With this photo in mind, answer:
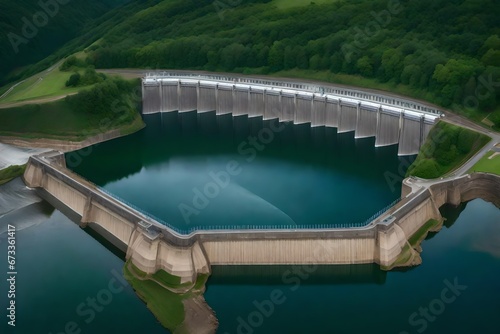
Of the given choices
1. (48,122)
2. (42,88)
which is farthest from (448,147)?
(42,88)

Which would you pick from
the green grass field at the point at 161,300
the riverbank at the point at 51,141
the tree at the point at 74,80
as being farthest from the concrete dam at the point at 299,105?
the green grass field at the point at 161,300


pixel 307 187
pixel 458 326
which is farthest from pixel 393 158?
pixel 458 326

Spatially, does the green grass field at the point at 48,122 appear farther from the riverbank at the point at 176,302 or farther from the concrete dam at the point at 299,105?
the riverbank at the point at 176,302

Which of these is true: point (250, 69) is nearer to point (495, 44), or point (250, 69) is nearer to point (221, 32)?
point (221, 32)

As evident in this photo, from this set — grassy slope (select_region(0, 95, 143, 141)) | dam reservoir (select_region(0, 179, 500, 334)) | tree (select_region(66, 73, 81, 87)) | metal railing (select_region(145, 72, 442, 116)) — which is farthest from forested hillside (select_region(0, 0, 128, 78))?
dam reservoir (select_region(0, 179, 500, 334))

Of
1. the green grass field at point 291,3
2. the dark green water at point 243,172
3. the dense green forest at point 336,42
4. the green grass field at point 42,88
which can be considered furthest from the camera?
the green grass field at point 291,3
